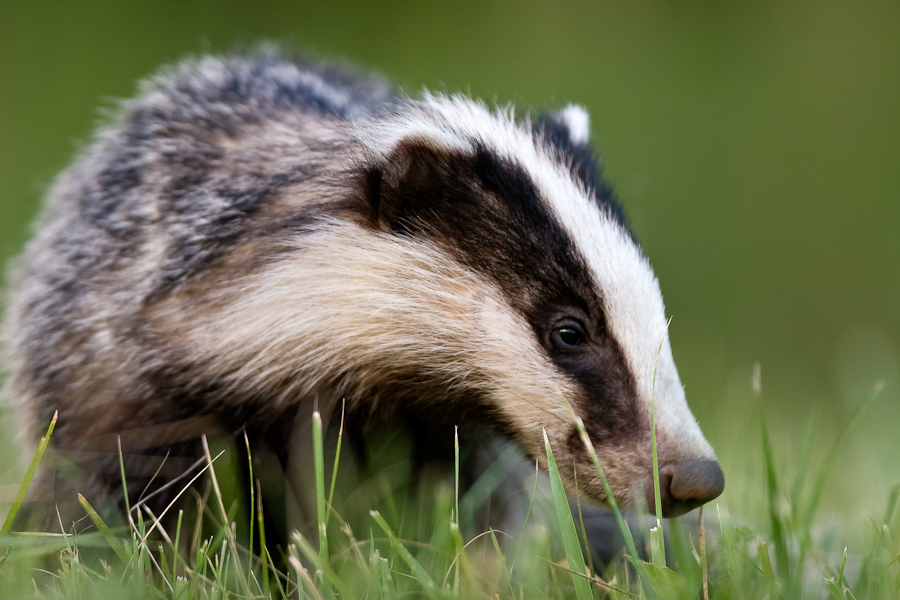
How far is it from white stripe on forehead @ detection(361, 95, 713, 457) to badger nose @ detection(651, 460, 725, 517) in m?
0.06

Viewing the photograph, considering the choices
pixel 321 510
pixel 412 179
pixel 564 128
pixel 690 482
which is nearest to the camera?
pixel 321 510

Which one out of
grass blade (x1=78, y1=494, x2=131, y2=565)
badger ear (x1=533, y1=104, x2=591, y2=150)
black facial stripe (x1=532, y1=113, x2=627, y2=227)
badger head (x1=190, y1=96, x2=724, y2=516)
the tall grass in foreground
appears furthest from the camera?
badger ear (x1=533, y1=104, x2=591, y2=150)

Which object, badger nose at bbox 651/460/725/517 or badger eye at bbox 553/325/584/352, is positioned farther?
badger eye at bbox 553/325/584/352

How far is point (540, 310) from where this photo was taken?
2678mm

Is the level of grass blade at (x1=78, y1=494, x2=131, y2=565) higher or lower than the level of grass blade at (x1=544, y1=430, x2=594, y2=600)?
lower

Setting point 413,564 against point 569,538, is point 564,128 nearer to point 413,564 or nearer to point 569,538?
point 569,538

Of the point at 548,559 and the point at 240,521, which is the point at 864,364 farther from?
the point at 240,521

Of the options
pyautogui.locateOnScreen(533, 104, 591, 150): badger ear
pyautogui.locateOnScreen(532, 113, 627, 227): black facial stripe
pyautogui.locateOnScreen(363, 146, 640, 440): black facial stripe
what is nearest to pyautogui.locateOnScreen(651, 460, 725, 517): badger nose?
pyautogui.locateOnScreen(363, 146, 640, 440): black facial stripe

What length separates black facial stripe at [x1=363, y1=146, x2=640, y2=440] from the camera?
2.66m

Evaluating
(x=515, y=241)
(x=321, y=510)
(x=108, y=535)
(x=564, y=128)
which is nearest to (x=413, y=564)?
(x=321, y=510)

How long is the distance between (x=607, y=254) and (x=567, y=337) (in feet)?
0.84

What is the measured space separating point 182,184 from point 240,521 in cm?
112

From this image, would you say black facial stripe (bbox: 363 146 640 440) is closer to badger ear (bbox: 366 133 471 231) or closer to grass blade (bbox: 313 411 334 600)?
badger ear (bbox: 366 133 471 231)

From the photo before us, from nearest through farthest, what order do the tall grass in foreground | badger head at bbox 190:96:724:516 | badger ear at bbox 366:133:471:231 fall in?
the tall grass in foreground < badger head at bbox 190:96:724:516 < badger ear at bbox 366:133:471:231
